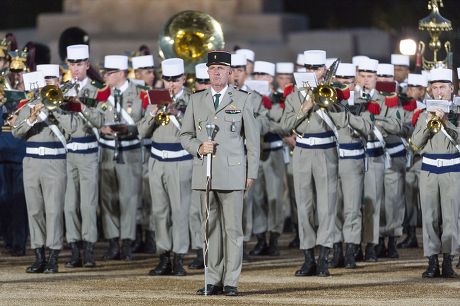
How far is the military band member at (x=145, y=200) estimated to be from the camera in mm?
26594

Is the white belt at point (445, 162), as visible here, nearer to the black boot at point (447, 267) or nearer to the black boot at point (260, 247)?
the black boot at point (447, 267)

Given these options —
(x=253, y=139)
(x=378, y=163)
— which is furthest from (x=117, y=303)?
(x=378, y=163)

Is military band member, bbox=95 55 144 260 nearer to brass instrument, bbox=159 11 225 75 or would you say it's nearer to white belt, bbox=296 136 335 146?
brass instrument, bbox=159 11 225 75

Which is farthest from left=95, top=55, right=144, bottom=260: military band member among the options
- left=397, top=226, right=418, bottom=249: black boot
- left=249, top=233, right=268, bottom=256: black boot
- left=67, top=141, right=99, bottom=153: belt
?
left=397, top=226, right=418, bottom=249: black boot

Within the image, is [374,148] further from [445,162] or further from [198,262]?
[198,262]

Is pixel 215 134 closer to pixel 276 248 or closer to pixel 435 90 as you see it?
pixel 435 90

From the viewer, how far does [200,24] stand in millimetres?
28422

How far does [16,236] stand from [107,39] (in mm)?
12944

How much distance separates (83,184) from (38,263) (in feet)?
4.82

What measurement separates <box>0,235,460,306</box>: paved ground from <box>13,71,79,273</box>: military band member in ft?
1.10

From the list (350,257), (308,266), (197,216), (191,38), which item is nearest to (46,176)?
(197,216)

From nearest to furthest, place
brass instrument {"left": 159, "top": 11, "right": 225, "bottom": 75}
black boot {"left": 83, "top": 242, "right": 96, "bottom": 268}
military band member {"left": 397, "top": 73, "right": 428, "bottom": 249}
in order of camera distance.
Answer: black boot {"left": 83, "top": 242, "right": 96, "bottom": 268}, military band member {"left": 397, "top": 73, "right": 428, "bottom": 249}, brass instrument {"left": 159, "top": 11, "right": 225, "bottom": 75}

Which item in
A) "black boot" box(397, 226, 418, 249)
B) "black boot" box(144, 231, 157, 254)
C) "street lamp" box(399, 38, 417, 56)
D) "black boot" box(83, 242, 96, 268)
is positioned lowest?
"black boot" box(397, 226, 418, 249)

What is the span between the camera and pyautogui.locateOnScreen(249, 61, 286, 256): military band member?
26500 millimetres
